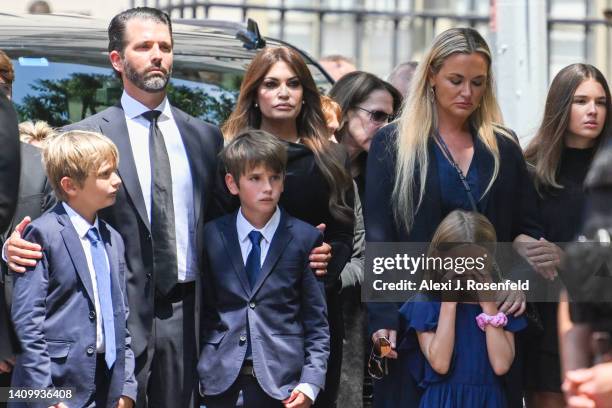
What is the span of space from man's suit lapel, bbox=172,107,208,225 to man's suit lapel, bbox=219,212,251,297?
0.43 ft

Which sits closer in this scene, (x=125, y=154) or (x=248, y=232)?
(x=125, y=154)

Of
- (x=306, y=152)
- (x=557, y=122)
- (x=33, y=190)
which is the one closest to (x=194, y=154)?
(x=306, y=152)

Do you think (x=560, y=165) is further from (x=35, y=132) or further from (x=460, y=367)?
(x=35, y=132)

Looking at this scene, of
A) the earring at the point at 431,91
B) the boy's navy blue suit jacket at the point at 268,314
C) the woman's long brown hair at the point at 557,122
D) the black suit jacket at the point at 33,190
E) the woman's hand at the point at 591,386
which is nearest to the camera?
Result: the woman's hand at the point at 591,386

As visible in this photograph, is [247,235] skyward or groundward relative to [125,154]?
groundward

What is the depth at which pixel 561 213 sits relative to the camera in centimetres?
619

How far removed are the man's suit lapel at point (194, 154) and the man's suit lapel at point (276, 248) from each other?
325 millimetres

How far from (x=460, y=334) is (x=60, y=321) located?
157 centimetres

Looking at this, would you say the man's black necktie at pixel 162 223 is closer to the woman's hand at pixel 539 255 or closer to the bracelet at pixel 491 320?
the bracelet at pixel 491 320

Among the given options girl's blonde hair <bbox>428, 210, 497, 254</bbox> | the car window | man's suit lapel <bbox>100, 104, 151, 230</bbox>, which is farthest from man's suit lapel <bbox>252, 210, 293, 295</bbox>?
the car window

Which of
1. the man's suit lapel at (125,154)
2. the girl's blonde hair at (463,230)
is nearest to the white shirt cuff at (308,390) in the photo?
the girl's blonde hair at (463,230)

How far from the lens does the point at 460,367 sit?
5.76m

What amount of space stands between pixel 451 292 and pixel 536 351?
1.95 feet

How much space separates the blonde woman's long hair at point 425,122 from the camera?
19.2 feet
